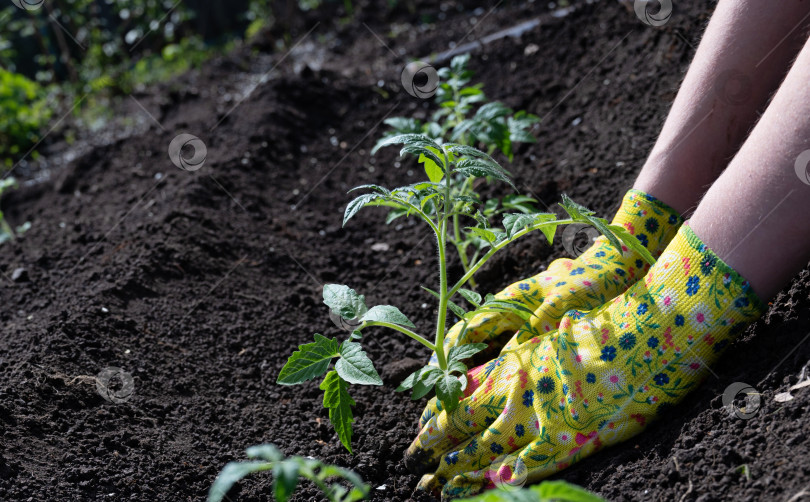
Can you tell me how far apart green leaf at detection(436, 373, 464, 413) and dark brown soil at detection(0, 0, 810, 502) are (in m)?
0.26

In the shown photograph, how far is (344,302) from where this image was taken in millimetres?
1745

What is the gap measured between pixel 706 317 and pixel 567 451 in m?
0.44

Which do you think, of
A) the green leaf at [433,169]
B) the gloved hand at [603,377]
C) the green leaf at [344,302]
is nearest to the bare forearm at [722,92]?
the gloved hand at [603,377]

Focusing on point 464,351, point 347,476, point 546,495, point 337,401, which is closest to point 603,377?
point 464,351

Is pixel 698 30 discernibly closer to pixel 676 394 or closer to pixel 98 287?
pixel 676 394

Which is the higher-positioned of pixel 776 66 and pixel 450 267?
pixel 450 267

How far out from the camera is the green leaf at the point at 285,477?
101cm

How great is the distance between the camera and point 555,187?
2951 millimetres

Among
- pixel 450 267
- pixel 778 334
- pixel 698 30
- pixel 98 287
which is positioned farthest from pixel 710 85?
pixel 98 287

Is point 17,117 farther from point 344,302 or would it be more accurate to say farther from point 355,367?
point 355,367

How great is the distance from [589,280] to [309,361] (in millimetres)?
790

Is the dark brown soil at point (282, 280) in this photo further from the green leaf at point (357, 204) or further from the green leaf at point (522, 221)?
the green leaf at point (357, 204)

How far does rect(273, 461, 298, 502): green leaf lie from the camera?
1014mm

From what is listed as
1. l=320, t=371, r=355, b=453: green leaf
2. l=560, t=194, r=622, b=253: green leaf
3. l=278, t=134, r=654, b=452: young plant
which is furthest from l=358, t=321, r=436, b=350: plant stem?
l=560, t=194, r=622, b=253: green leaf
